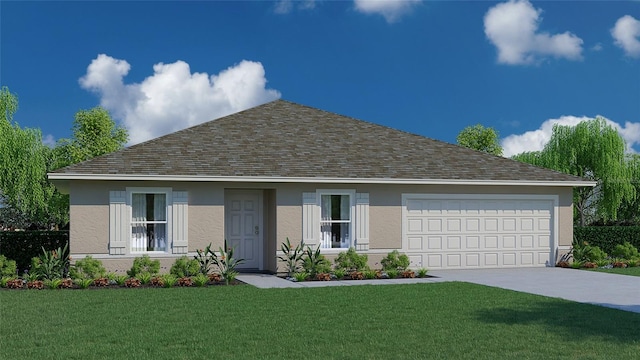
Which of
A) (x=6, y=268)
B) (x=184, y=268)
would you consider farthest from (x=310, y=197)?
(x=6, y=268)

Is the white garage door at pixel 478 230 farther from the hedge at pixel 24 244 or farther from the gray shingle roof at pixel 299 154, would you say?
the hedge at pixel 24 244

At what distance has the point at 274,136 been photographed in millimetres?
20938

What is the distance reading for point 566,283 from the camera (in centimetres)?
1627

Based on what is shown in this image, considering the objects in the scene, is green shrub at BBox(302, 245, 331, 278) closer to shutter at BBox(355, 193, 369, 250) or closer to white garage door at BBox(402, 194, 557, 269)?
shutter at BBox(355, 193, 369, 250)

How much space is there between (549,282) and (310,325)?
8.41 meters

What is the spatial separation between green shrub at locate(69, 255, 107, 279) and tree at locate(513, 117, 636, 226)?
28122mm

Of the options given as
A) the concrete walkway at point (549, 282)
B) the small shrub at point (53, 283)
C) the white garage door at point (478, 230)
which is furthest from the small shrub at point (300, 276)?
the small shrub at point (53, 283)

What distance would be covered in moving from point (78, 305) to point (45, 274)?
4.22 metres

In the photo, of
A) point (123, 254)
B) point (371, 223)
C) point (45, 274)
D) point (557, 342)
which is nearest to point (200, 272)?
point (123, 254)

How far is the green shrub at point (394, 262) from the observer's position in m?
18.2

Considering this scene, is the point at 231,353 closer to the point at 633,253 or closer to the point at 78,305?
the point at 78,305

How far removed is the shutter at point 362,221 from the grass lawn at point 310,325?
4.83m

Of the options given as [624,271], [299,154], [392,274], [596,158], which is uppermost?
[596,158]

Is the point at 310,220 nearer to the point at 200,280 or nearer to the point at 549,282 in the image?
the point at 200,280
